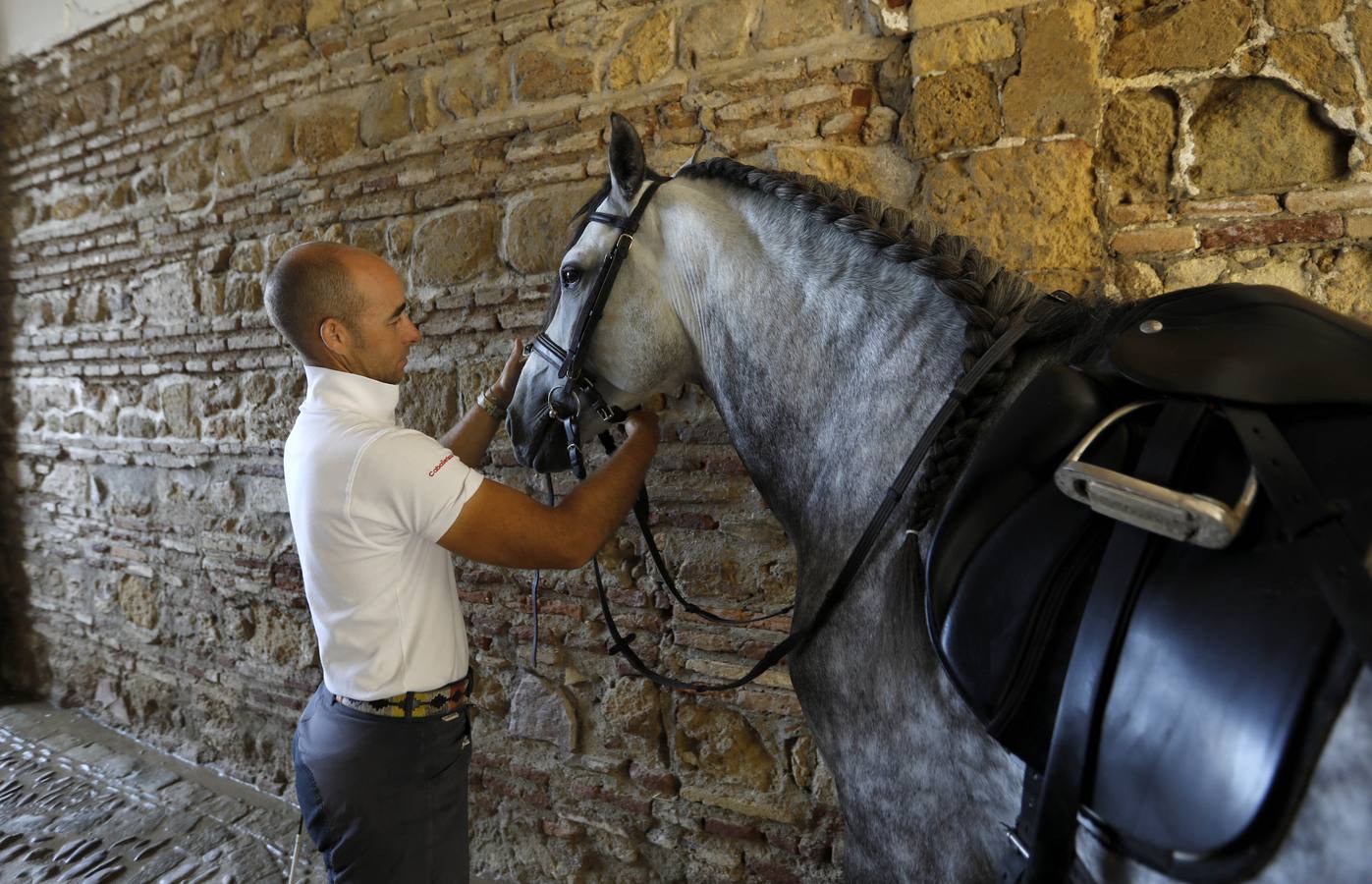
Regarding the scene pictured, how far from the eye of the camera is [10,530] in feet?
15.8

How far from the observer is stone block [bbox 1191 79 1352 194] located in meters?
1.74

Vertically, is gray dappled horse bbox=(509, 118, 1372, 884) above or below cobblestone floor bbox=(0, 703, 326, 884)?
above

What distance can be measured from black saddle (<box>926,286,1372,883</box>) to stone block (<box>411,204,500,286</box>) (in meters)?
2.22

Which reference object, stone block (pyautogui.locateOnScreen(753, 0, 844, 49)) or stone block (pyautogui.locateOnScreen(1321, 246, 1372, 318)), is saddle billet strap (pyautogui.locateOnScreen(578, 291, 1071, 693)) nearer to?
stone block (pyautogui.locateOnScreen(1321, 246, 1372, 318))

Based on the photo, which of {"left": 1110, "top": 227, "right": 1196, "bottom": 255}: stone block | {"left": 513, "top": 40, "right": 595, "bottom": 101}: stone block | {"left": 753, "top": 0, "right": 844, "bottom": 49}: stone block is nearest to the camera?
{"left": 1110, "top": 227, "right": 1196, "bottom": 255}: stone block

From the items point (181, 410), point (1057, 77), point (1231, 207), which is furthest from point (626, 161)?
point (181, 410)

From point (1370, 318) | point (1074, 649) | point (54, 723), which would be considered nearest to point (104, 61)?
point (54, 723)

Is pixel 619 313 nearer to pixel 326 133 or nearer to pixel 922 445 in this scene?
pixel 922 445

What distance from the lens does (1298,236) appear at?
5.67ft

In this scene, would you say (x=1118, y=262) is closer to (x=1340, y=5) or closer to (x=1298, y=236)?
(x=1298, y=236)

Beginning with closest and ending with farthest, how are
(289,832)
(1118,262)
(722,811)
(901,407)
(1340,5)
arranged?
(901,407)
(1340,5)
(1118,262)
(722,811)
(289,832)

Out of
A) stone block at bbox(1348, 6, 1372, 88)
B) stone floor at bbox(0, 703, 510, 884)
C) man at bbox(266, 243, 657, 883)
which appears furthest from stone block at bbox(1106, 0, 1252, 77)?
stone floor at bbox(0, 703, 510, 884)

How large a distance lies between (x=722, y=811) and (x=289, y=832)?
2152 millimetres

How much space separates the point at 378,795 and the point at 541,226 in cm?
187
